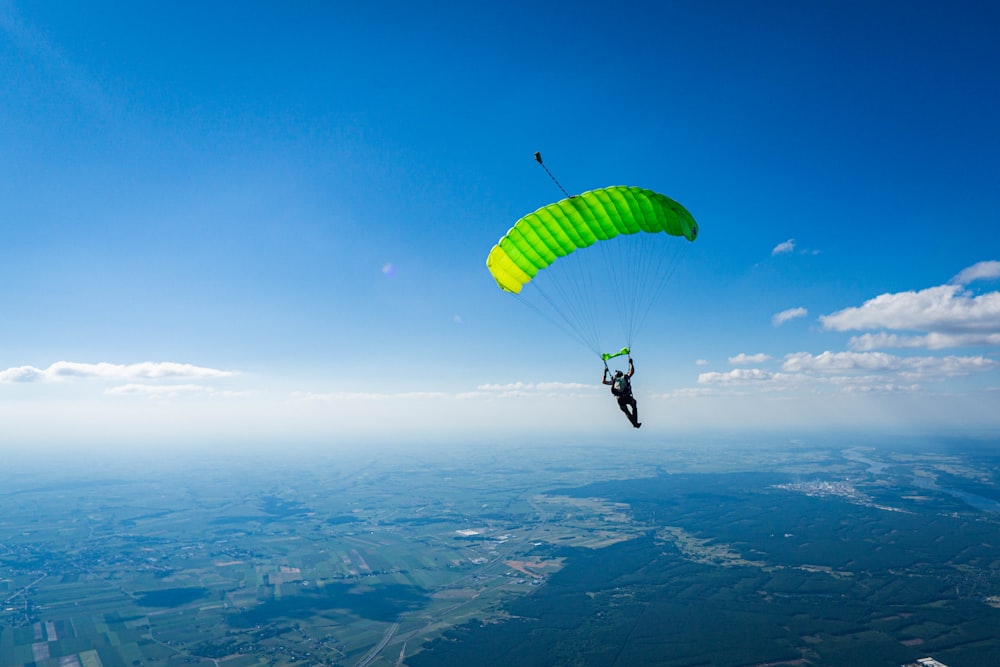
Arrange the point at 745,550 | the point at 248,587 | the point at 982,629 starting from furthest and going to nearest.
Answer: the point at 745,550
the point at 248,587
the point at 982,629

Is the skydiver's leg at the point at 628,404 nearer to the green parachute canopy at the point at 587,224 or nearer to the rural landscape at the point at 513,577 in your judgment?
the green parachute canopy at the point at 587,224

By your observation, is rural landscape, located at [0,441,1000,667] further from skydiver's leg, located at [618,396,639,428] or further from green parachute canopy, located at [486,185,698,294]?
green parachute canopy, located at [486,185,698,294]

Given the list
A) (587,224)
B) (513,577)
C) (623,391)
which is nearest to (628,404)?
(623,391)

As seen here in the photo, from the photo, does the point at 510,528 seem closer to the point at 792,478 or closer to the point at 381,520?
the point at 381,520

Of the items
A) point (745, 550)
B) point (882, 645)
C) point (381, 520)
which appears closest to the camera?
point (882, 645)

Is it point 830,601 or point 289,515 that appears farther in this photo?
point 289,515

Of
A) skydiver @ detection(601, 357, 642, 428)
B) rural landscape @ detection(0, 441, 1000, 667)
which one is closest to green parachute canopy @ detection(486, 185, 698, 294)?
skydiver @ detection(601, 357, 642, 428)

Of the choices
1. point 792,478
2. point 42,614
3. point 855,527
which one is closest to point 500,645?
point 42,614
